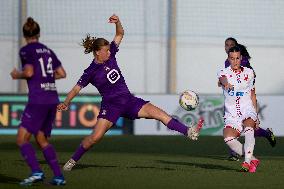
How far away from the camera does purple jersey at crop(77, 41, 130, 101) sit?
13.5m

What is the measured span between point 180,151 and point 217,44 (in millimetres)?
9962

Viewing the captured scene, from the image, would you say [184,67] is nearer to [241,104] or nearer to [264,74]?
[264,74]

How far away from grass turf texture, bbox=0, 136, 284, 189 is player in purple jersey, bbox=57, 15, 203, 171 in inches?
20.3

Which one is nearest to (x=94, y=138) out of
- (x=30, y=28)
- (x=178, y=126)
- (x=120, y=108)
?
(x=120, y=108)

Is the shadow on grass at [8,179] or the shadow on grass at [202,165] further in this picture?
the shadow on grass at [202,165]

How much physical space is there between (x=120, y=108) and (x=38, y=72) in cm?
234

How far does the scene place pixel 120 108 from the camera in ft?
44.4

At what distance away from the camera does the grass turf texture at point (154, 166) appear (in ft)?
39.7

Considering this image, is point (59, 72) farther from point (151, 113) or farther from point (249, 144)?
point (249, 144)

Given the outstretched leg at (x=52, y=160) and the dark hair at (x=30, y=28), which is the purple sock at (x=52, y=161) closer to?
the outstretched leg at (x=52, y=160)

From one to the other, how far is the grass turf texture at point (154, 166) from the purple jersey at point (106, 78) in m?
1.01

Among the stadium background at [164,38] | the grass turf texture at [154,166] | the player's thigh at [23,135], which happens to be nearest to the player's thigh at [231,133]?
the grass turf texture at [154,166]

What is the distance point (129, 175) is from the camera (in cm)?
1302

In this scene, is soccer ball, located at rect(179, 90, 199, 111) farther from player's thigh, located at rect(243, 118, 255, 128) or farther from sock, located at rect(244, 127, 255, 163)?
sock, located at rect(244, 127, 255, 163)
